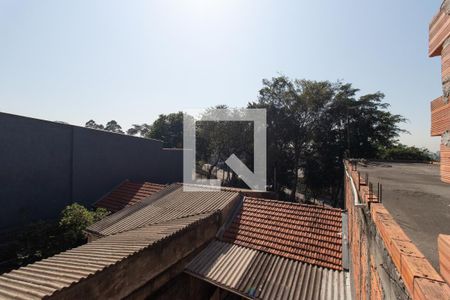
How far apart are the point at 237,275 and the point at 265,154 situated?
66.9 feet

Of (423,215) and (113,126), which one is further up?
(113,126)

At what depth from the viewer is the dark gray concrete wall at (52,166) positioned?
11875 millimetres

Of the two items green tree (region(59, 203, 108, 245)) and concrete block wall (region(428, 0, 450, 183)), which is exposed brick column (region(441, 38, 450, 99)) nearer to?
concrete block wall (region(428, 0, 450, 183))

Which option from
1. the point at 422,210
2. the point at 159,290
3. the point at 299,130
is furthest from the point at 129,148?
the point at 422,210

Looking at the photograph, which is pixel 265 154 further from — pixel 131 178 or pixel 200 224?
pixel 200 224

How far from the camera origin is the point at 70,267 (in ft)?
17.1

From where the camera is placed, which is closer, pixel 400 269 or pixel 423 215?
pixel 400 269

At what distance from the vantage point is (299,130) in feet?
86.7

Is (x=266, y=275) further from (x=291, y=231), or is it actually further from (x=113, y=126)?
(x=113, y=126)

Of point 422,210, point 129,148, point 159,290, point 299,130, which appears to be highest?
point 299,130

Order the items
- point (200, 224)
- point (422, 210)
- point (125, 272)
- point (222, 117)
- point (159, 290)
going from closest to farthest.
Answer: point (422, 210) → point (125, 272) → point (159, 290) → point (200, 224) → point (222, 117)

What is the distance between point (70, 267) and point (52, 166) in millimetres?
10718

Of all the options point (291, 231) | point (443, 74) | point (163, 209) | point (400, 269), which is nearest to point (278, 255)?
point (291, 231)

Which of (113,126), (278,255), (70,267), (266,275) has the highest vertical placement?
(113,126)
